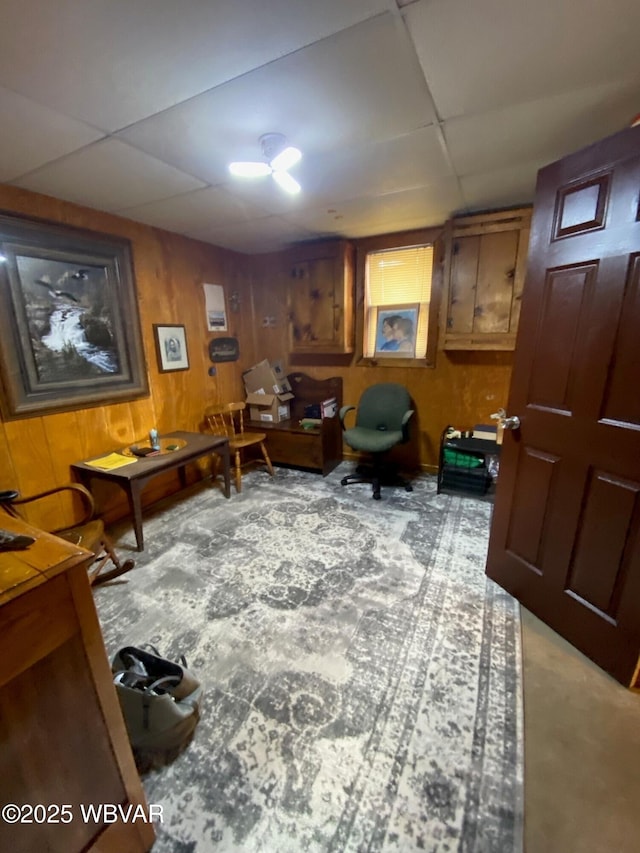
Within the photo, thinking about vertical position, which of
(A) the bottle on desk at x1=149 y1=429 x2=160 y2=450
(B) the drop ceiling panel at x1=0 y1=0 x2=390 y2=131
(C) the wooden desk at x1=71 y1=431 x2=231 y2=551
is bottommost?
(C) the wooden desk at x1=71 y1=431 x2=231 y2=551

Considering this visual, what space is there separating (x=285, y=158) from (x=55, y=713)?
6.98 feet

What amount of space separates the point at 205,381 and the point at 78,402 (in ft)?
4.01

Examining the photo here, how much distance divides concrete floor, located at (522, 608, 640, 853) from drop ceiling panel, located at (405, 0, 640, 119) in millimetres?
2278

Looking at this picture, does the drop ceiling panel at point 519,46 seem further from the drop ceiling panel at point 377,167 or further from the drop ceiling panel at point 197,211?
the drop ceiling panel at point 197,211

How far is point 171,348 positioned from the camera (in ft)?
10.2

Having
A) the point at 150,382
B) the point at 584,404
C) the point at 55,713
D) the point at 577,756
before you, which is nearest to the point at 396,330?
the point at 584,404

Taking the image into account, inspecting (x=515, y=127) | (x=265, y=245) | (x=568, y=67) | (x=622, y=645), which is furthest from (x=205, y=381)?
(x=622, y=645)

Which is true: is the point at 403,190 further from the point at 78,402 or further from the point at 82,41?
the point at 78,402

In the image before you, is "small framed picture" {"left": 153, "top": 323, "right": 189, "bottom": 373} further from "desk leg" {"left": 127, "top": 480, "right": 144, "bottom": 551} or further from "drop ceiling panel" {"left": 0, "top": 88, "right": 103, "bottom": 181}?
"drop ceiling panel" {"left": 0, "top": 88, "right": 103, "bottom": 181}

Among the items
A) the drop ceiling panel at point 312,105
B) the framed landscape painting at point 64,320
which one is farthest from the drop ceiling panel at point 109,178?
the framed landscape painting at point 64,320

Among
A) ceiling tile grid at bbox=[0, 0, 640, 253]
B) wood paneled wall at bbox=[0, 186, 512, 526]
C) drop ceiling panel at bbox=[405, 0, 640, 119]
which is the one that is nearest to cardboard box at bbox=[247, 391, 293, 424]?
wood paneled wall at bbox=[0, 186, 512, 526]

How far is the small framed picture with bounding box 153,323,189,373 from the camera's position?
118 inches

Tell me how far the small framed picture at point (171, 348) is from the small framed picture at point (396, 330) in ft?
6.08

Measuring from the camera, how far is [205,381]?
3516mm
